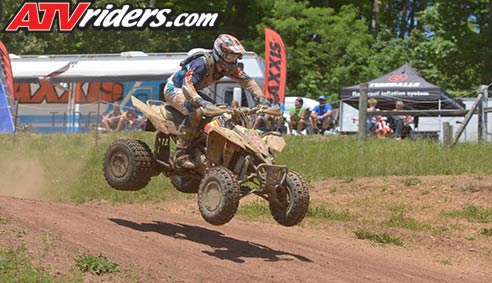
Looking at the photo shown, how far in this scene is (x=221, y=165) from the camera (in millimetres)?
10594

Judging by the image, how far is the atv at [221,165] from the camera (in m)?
10.0

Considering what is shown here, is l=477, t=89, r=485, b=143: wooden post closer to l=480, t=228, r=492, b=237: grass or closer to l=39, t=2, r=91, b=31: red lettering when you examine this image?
l=480, t=228, r=492, b=237: grass

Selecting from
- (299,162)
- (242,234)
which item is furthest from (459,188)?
(242,234)

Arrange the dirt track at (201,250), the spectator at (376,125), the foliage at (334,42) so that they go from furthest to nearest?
the foliage at (334,42) → the spectator at (376,125) → the dirt track at (201,250)

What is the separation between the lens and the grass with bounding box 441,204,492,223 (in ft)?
45.4

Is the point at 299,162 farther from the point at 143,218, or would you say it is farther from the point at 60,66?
the point at 60,66

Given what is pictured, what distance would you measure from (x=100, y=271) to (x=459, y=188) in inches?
335

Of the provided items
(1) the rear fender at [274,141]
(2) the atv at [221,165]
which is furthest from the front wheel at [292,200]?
(1) the rear fender at [274,141]

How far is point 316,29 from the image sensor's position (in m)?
39.0

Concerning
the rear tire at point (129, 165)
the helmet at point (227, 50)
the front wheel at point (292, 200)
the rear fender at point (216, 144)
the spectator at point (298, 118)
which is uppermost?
the helmet at point (227, 50)

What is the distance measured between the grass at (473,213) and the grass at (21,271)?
7763 mm

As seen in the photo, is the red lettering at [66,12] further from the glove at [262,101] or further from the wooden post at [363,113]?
the glove at [262,101]

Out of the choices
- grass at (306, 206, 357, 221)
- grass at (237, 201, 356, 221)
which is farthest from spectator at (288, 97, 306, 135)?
grass at (306, 206, 357, 221)

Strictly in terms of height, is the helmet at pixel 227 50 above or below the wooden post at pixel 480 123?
above
